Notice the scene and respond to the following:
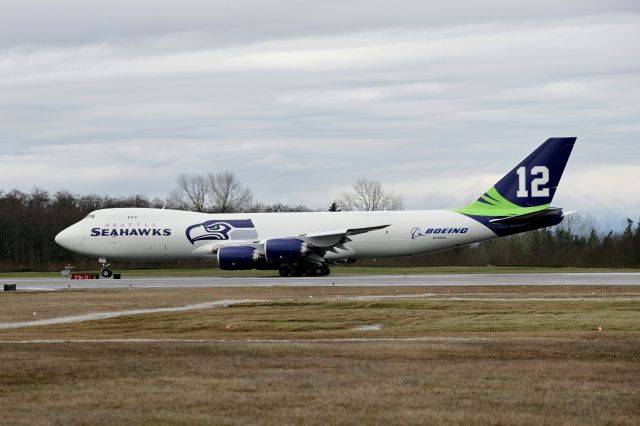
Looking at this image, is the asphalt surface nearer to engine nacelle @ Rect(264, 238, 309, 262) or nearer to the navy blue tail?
engine nacelle @ Rect(264, 238, 309, 262)

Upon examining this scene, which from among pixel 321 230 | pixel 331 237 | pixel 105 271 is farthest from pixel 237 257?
pixel 105 271

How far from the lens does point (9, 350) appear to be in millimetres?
16672

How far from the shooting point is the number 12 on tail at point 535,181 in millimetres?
49625

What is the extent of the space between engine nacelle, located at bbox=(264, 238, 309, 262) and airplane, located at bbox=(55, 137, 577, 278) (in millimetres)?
48

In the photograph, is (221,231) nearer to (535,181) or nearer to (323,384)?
(535,181)

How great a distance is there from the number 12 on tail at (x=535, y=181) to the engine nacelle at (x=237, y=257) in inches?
537

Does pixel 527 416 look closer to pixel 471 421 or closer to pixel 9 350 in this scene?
pixel 471 421

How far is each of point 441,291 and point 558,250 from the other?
43.7 meters

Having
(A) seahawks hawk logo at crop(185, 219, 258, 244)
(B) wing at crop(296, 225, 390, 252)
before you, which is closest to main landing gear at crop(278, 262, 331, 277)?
(B) wing at crop(296, 225, 390, 252)

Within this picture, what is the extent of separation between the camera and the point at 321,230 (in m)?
51.2

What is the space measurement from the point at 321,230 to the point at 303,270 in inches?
93.1

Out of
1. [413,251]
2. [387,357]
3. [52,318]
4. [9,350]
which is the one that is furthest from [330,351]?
[413,251]

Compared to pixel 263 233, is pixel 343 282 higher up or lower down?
lower down

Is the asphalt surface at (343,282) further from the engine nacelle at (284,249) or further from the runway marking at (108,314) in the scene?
the runway marking at (108,314)
